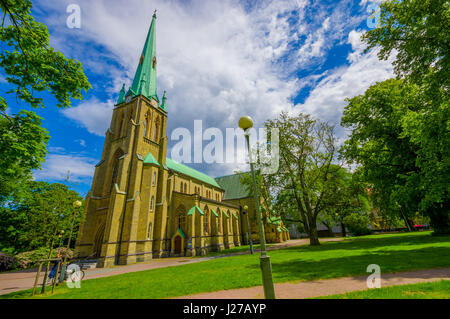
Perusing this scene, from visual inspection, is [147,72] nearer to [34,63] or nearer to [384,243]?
[34,63]

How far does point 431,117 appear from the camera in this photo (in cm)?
1050

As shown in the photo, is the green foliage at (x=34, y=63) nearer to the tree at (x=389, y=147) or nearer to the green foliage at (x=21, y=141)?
the green foliage at (x=21, y=141)

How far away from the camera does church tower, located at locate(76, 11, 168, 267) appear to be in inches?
849

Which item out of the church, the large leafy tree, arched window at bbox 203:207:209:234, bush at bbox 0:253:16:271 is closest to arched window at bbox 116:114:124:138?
the church

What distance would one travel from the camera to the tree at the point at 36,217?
19969 mm

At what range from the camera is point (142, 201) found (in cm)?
2398

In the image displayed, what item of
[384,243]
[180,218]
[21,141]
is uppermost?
[21,141]

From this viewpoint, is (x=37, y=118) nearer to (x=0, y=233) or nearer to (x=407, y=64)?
(x=407, y=64)

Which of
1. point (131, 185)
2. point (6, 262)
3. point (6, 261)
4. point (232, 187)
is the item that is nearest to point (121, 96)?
point (131, 185)

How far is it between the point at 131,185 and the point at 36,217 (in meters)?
9.58

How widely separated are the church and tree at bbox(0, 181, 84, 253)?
3.10 metres

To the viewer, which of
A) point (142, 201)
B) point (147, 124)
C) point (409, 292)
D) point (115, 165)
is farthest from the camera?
point (147, 124)

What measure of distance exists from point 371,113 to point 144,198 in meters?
28.5
